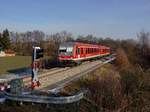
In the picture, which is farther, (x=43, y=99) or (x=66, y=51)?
(x=66, y=51)

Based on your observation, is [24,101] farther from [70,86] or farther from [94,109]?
[70,86]

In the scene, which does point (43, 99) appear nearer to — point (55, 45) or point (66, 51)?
point (66, 51)

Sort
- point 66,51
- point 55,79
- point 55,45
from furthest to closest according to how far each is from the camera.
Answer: point 55,45 < point 66,51 < point 55,79

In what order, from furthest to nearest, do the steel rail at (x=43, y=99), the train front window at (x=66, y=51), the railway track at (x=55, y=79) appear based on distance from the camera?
the train front window at (x=66, y=51) < the railway track at (x=55, y=79) < the steel rail at (x=43, y=99)

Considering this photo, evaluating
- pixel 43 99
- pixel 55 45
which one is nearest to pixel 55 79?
pixel 43 99

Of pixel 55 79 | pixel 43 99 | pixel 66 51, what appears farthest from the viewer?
pixel 66 51

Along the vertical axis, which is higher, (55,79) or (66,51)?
(66,51)

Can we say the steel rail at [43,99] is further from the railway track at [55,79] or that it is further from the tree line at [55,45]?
the tree line at [55,45]

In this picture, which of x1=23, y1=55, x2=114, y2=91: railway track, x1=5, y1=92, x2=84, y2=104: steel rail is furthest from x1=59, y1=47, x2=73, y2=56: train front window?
x1=5, y1=92, x2=84, y2=104: steel rail

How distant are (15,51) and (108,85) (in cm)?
7698

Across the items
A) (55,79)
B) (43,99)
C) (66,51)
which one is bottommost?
(55,79)

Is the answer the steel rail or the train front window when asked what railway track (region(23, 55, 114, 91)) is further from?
the train front window

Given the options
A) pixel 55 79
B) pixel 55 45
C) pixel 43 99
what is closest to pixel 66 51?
pixel 55 79

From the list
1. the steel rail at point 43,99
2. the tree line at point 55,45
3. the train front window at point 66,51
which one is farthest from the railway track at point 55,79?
the tree line at point 55,45
